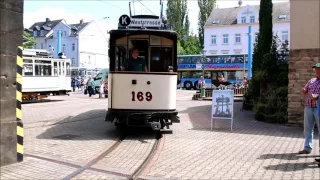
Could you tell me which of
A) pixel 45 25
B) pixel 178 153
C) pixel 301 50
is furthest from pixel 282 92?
pixel 45 25

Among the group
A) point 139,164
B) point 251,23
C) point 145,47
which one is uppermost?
point 251,23

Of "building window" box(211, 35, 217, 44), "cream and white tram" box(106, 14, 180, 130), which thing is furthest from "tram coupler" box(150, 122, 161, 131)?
"building window" box(211, 35, 217, 44)

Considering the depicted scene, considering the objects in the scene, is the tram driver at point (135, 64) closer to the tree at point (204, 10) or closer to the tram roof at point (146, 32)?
the tram roof at point (146, 32)

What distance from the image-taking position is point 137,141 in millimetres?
9062

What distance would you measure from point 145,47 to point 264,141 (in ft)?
13.2

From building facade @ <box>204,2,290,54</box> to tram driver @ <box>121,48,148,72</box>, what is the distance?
52.0 meters

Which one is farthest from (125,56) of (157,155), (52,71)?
(52,71)

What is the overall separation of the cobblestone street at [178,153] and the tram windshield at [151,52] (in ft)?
6.50

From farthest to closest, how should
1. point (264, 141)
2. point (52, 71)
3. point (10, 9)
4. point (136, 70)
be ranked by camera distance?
point (52, 71) < point (136, 70) < point (264, 141) < point (10, 9)

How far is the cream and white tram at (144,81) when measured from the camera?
9281mm

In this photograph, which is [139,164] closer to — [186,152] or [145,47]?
[186,152]

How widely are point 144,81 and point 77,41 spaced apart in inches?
2356

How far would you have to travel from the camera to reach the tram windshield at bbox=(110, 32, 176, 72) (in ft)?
31.7

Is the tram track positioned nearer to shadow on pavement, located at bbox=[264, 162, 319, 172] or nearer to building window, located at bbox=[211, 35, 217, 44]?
shadow on pavement, located at bbox=[264, 162, 319, 172]
